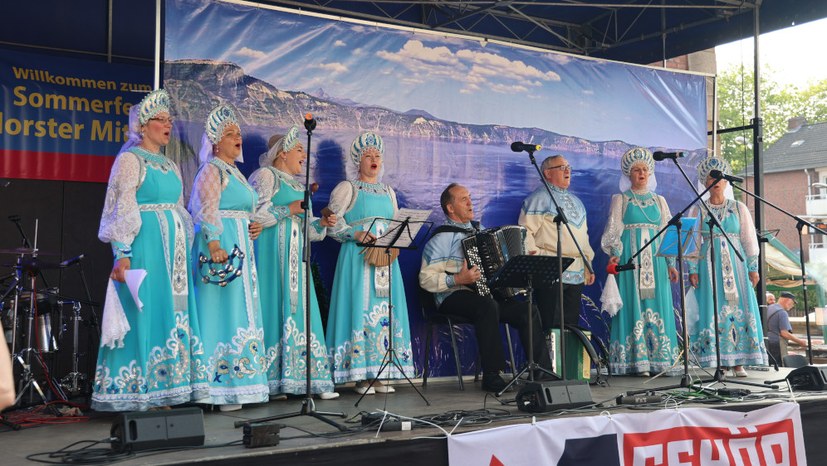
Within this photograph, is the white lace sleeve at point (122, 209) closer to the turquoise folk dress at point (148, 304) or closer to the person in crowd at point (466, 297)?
the turquoise folk dress at point (148, 304)

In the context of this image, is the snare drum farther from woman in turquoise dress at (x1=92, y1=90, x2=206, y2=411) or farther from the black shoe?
the black shoe

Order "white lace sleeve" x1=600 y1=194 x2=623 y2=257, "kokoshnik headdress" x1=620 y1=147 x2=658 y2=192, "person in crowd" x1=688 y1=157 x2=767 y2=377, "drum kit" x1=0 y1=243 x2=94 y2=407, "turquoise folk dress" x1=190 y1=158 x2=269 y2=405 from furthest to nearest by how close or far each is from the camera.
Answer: "kokoshnik headdress" x1=620 y1=147 x2=658 y2=192 → "white lace sleeve" x1=600 y1=194 x2=623 y2=257 → "person in crowd" x1=688 y1=157 x2=767 y2=377 → "drum kit" x1=0 y1=243 x2=94 y2=407 → "turquoise folk dress" x1=190 y1=158 x2=269 y2=405

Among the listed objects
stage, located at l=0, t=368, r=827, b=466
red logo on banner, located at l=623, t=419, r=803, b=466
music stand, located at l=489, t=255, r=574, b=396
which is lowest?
red logo on banner, located at l=623, t=419, r=803, b=466

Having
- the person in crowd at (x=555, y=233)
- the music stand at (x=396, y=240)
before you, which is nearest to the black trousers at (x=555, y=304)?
the person in crowd at (x=555, y=233)

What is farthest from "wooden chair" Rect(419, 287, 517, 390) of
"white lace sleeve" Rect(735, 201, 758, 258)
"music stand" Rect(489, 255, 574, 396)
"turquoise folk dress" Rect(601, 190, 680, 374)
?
"white lace sleeve" Rect(735, 201, 758, 258)

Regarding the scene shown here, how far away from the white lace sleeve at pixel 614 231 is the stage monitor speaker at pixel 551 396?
274 cm

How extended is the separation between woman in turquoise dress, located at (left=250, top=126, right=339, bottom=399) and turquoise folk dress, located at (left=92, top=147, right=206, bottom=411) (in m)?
0.78

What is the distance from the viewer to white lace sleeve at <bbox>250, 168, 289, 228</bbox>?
590 cm

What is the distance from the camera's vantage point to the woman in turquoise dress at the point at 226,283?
5.41m

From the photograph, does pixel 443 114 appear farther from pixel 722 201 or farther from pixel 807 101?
pixel 807 101

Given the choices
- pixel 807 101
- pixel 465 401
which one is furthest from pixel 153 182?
pixel 807 101

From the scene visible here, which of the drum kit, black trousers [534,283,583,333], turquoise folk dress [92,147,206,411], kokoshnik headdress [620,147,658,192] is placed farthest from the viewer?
kokoshnik headdress [620,147,658,192]

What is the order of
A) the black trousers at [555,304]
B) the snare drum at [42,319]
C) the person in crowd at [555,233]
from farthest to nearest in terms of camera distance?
1. the person in crowd at [555,233]
2. the black trousers at [555,304]
3. the snare drum at [42,319]

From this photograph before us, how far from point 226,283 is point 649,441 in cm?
274
